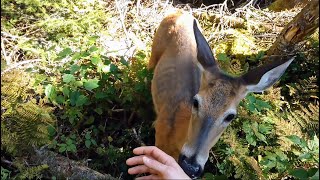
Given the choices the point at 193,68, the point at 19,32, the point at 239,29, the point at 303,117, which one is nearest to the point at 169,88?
the point at 193,68

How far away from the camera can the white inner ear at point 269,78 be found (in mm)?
3982

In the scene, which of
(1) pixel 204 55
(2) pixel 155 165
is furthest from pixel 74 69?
(2) pixel 155 165

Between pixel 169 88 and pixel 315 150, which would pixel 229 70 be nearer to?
pixel 169 88

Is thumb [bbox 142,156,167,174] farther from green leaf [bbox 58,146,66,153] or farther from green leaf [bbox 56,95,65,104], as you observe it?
green leaf [bbox 56,95,65,104]

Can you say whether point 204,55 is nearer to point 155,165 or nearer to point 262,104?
point 262,104

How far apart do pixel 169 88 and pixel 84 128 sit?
107cm

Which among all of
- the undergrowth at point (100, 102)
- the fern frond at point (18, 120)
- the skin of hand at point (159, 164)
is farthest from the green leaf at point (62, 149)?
the skin of hand at point (159, 164)

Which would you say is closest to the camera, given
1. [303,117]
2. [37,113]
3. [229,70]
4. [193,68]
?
[37,113]

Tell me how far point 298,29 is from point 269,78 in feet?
6.22

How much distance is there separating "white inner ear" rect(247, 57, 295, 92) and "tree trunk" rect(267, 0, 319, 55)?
1453 mm

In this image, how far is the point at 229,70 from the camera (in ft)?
18.0

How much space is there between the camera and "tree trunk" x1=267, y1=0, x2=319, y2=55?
17.6ft

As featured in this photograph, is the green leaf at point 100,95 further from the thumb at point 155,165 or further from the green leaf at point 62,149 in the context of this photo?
the thumb at point 155,165

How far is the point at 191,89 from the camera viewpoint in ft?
15.9
